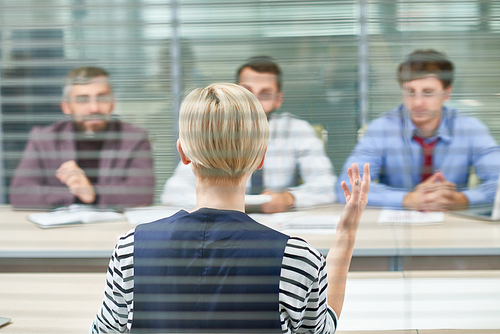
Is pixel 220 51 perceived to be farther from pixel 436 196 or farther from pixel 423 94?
pixel 436 196

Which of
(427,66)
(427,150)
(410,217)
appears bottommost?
(410,217)

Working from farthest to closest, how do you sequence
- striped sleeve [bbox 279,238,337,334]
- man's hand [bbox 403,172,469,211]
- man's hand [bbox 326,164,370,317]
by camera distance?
man's hand [bbox 403,172,469,211], man's hand [bbox 326,164,370,317], striped sleeve [bbox 279,238,337,334]

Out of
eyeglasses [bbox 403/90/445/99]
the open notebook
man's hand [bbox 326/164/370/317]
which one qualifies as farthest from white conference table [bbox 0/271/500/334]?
eyeglasses [bbox 403/90/445/99]

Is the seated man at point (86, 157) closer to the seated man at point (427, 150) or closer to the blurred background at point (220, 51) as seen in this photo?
the blurred background at point (220, 51)

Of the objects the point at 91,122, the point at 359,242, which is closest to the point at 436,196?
the point at 359,242

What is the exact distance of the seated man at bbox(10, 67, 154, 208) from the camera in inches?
42.6

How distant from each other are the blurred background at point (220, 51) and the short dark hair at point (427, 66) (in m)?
0.02

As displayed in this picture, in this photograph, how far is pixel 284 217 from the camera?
1.38 meters

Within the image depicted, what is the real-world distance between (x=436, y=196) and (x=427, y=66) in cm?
44

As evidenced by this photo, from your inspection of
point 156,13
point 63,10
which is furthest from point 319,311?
point 63,10

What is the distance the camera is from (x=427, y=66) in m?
1.19

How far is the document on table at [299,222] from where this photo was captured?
4.26 ft

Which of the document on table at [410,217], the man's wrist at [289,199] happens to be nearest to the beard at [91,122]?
the man's wrist at [289,199]

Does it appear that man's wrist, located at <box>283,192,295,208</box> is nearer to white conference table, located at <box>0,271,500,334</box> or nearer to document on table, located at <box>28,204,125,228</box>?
white conference table, located at <box>0,271,500,334</box>
